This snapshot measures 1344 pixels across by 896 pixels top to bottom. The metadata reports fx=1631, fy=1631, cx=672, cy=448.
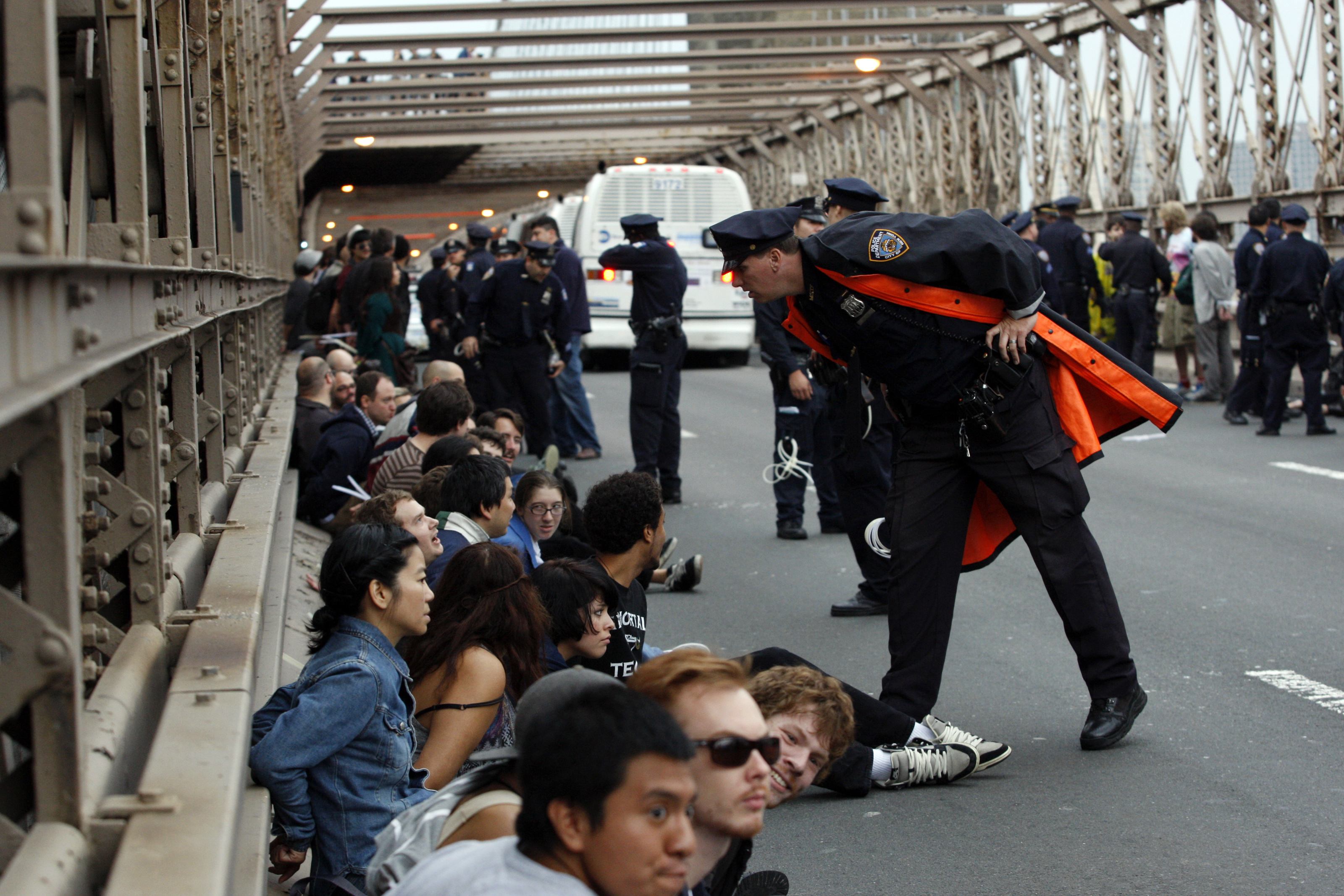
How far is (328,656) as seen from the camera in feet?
12.8

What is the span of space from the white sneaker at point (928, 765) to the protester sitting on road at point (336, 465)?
12.2ft

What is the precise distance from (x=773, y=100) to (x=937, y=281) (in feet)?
93.8

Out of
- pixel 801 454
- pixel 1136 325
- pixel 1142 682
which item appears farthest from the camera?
pixel 1136 325

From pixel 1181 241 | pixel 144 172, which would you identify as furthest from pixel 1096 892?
pixel 1181 241

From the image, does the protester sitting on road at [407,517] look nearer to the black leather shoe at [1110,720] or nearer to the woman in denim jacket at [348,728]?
the woman in denim jacket at [348,728]

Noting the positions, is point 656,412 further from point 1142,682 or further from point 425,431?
point 1142,682

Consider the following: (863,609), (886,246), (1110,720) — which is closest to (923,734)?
(1110,720)

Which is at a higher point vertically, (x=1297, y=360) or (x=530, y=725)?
(x=1297, y=360)

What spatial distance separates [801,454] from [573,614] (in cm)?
527

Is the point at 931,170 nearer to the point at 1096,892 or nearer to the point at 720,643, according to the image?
the point at 720,643

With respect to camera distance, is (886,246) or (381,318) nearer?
(886,246)

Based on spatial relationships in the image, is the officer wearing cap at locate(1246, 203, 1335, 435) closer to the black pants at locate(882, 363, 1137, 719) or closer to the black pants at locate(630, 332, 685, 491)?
the black pants at locate(630, 332, 685, 491)

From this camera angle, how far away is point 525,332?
12.4m

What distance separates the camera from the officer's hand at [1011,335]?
17.4 ft
